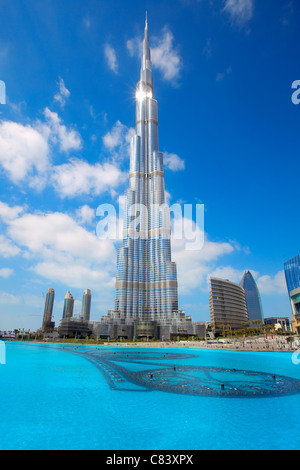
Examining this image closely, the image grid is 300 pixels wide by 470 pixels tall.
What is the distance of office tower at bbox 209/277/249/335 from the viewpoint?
162 metres

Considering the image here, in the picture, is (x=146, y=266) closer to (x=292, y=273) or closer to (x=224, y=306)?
(x=224, y=306)

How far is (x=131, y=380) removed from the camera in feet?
98.4

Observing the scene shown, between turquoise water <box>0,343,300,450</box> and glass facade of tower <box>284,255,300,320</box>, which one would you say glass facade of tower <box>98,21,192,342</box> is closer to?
glass facade of tower <box>284,255,300,320</box>

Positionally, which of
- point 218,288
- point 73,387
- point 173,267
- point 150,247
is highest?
point 150,247

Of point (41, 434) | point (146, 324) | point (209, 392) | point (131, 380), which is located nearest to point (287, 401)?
point (209, 392)

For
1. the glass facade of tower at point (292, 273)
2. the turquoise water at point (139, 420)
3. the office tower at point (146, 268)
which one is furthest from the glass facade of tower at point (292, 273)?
the turquoise water at point (139, 420)

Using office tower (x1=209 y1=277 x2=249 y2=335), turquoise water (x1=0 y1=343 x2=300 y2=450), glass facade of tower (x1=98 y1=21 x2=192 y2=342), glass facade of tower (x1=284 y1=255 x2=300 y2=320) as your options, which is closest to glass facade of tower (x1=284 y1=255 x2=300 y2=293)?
glass facade of tower (x1=284 y1=255 x2=300 y2=320)

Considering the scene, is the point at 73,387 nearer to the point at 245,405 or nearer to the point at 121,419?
the point at 121,419

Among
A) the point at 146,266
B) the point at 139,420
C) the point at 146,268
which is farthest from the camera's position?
the point at 146,266

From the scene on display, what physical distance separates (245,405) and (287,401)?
163 inches

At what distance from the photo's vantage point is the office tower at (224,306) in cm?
16188

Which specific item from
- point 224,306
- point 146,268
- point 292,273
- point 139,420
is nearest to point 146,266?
point 146,268

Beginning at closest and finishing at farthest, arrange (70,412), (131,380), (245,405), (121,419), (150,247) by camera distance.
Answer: (121,419)
(70,412)
(245,405)
(131,380)
(150,247)

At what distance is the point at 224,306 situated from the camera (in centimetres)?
16912
